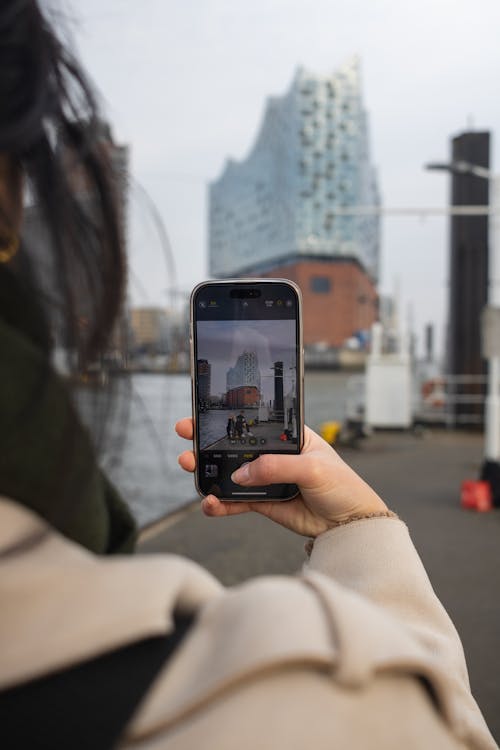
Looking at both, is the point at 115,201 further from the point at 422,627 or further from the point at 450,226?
the point at 450,226

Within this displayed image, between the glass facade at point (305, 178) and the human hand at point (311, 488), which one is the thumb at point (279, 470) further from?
the glass facade at point (305, 178)

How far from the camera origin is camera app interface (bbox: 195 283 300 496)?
1140mm

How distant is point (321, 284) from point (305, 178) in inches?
473

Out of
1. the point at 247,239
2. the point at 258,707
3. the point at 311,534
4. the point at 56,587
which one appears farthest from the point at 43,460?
the point at 247,239

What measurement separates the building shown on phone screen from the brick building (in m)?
0.11

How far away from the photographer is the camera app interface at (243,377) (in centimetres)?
114

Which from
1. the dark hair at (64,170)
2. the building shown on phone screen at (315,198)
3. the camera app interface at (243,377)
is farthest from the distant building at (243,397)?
the building shown on phone screen at (315,198)

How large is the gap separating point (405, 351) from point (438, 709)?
1640cm

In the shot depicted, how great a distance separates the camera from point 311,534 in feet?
3.59

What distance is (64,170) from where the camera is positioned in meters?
0.57

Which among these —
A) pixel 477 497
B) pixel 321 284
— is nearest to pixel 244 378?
pixel 477 497

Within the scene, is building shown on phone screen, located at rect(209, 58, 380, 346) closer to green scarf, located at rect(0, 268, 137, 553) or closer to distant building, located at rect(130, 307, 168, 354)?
distant building, located at rect(130, 307, 168, 354)

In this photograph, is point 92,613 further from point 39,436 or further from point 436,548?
point 436,548

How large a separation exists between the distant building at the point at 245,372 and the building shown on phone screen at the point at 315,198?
73080 millimetres
